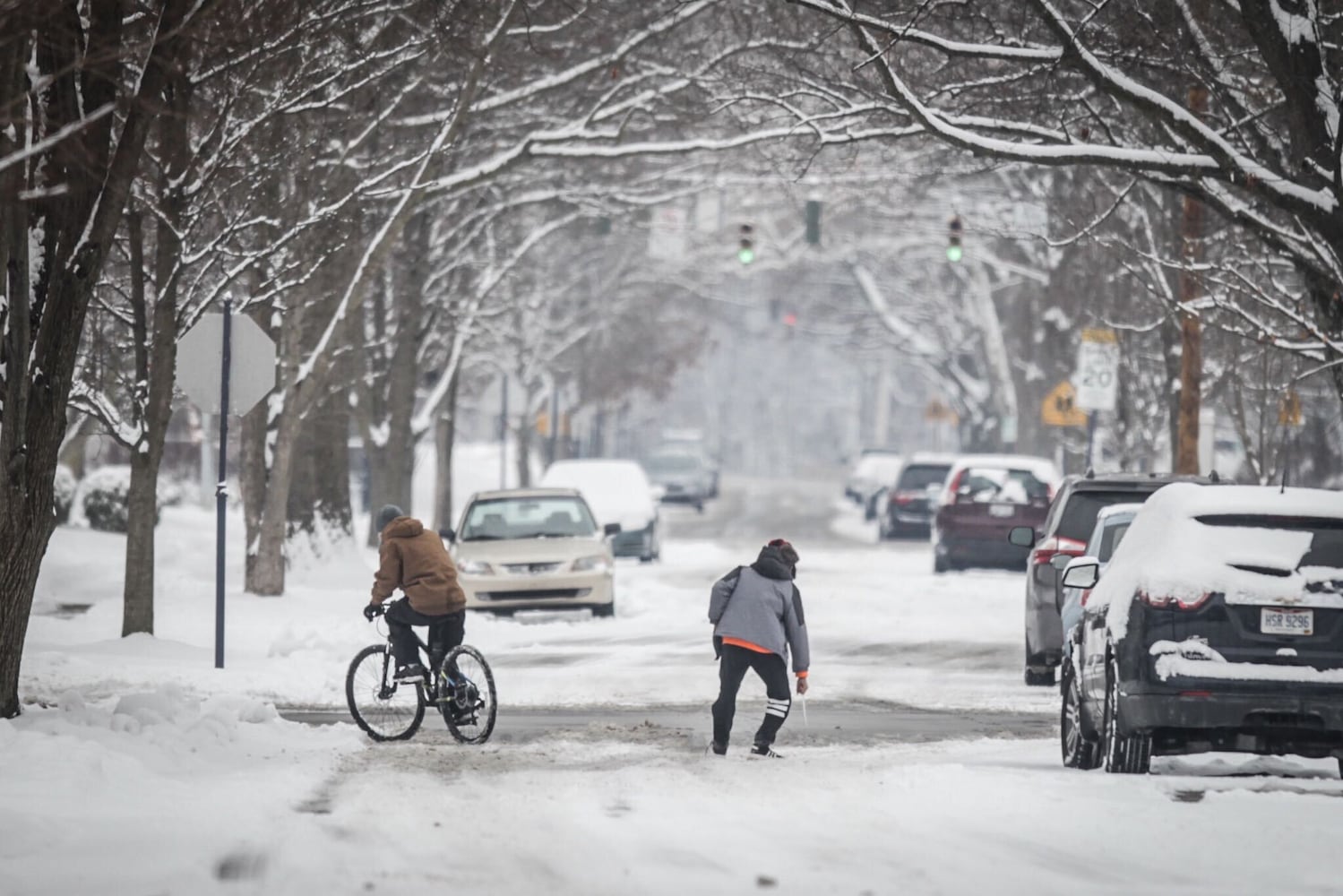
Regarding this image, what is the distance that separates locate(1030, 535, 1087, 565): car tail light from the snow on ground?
1.10 metres

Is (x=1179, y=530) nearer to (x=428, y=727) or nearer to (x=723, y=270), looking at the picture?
(x=428, y=727)

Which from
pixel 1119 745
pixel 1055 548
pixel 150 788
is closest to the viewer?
pixel 150 788

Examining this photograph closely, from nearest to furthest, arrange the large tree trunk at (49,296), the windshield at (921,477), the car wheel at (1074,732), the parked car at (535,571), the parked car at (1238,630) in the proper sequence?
1. the parked car at (1238,630)
2. the car wheel at (1074,732)
3. the large tree trunk at (49,296)
4. the parked car at (535,571)
5. the windshield at (921,477)

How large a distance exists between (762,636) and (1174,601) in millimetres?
2640

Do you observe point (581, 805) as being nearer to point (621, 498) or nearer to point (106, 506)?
point (621, 498)

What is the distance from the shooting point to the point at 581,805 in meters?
10.6

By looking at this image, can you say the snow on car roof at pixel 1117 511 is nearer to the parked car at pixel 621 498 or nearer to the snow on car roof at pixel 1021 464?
the snow on car roof at pixel 1021 464

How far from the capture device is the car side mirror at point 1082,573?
1332 cm

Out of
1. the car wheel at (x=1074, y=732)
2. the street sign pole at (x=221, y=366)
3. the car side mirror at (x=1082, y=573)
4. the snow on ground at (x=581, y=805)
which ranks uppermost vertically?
the street sign pole at (x=221, y=366)

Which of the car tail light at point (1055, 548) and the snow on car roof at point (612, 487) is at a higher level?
the snow on car roof at point (612, 487)

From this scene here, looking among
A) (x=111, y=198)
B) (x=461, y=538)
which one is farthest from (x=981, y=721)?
(x=461, y=538)

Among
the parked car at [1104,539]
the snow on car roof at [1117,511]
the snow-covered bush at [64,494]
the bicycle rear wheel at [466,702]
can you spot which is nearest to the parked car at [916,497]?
the snow-covered bush at [64,494]

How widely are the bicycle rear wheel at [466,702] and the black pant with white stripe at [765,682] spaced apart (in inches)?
Answer: 58.0

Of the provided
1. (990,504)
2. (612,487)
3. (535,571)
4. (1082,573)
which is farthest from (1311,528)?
(612,487)
